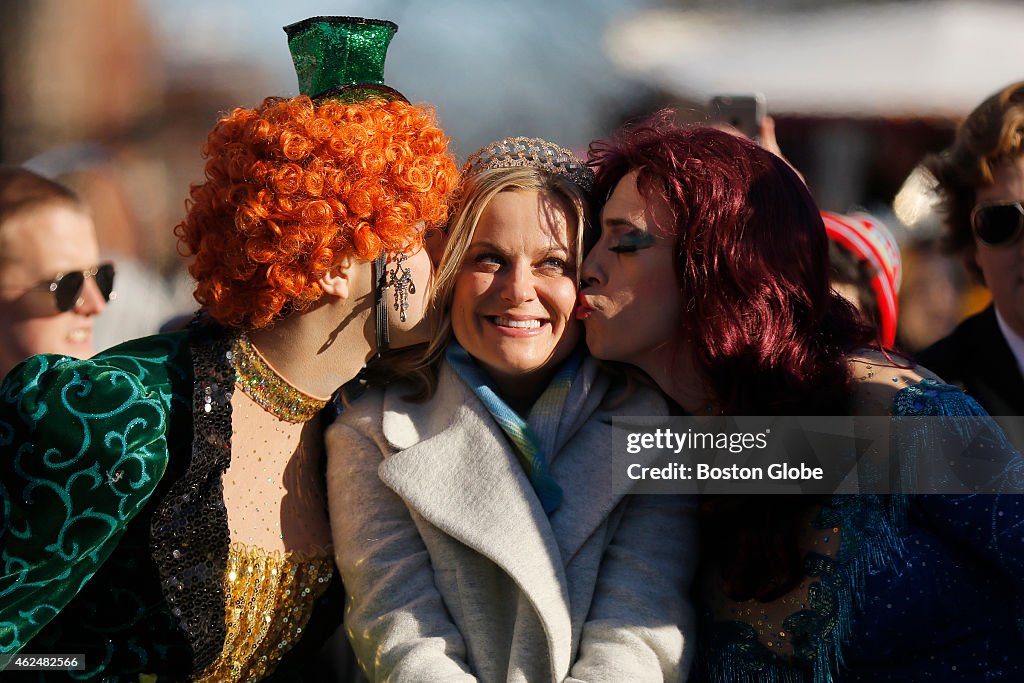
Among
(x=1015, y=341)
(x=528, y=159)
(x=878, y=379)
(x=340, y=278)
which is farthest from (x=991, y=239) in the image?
(x=340, y=278)

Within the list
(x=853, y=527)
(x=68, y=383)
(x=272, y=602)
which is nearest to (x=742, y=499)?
(x=853, y=527)

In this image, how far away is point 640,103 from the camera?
4.50 metres

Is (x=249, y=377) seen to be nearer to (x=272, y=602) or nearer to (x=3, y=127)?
(x=272, y=602)

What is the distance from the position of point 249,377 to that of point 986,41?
14.8 feet

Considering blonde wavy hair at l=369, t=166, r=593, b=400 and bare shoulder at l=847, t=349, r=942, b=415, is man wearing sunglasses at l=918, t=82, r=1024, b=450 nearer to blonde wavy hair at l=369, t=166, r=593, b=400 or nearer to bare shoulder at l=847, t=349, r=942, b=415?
bare shoulder at l=847, t=349, r=942, b=415

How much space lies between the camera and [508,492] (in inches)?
86.3

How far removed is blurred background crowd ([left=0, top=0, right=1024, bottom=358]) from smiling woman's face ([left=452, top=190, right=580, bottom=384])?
5.76 ft

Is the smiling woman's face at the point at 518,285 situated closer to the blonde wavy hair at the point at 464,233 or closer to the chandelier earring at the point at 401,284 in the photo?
the blonde wavy hair at the point at 464,233

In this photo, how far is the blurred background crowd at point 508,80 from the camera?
414cm

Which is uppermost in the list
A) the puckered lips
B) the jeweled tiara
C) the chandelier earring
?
the jeweled tiara

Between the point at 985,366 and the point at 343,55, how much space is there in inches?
91.2

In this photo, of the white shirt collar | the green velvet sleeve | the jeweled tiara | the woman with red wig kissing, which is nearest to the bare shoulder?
the woman with red wig kissing

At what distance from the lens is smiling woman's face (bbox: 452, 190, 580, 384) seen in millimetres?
2301

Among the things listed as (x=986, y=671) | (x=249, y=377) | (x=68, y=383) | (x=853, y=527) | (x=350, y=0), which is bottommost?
(x=986, y=671)
